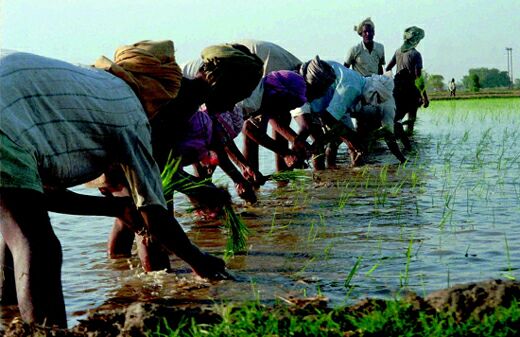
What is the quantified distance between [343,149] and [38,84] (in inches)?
400

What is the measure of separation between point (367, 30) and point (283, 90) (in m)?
5.13

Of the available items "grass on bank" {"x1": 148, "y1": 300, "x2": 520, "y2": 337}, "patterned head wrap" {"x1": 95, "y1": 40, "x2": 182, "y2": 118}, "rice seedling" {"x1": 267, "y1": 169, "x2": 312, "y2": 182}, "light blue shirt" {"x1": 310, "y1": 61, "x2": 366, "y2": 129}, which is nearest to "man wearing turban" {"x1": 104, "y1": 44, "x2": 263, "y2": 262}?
"patterned head wrap" {"x1": 95, "y1": 40, "x2": 182, "y2": 118}

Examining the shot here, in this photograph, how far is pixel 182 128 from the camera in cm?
465

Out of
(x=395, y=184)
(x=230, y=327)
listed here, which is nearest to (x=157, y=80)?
(x=230, y=327)

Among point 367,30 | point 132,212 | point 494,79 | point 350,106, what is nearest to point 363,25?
A: point 367,30

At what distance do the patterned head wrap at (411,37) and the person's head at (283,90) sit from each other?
6048mm

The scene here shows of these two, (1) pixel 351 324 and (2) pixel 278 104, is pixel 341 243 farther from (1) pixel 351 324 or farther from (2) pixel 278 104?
(1) pixel 351 324

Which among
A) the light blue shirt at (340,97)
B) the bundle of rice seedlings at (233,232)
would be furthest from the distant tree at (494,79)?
the bundle of rice seedlings at (233,232)

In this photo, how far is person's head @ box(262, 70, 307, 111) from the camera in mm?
7184

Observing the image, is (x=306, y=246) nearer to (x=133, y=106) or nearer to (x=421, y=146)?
(x=133, y=106)

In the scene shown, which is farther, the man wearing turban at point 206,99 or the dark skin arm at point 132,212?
the man wearing turban at point 206,99

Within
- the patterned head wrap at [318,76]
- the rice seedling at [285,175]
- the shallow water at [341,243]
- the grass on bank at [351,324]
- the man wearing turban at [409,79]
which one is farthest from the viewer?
the man wearing turban at [409,79]

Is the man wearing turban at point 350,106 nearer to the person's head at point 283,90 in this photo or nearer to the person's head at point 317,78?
the person's head at point 317,78

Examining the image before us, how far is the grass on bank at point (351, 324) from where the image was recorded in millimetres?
2791
